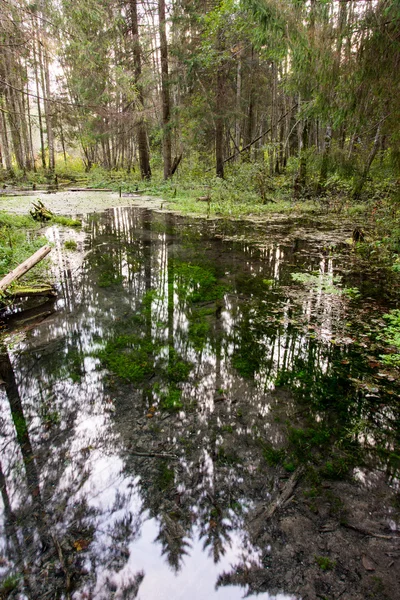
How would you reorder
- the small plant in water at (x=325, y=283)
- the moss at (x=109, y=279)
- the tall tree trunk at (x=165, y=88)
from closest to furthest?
the small plant in water at (x=325, y=283)
the moss at (x=109, y=279)
the tall tree trunk at (x=165, y=88)

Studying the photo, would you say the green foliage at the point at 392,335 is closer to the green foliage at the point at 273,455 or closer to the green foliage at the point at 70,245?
the green foliage at the point at 273,455

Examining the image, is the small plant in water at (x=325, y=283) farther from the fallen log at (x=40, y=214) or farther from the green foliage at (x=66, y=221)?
the fallen log at (x=40, y=214)

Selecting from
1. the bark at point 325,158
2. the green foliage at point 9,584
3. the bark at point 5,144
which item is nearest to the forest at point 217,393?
the green foliage at point 9,584

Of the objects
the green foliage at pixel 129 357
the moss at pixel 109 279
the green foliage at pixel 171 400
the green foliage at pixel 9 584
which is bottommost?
the green foliage at pixel 9 584

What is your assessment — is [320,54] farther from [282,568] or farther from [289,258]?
[282,568]

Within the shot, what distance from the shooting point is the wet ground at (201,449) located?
1.92m

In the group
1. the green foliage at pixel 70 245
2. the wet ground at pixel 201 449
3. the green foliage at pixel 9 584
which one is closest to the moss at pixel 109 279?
the wet ground at pixel 201 449

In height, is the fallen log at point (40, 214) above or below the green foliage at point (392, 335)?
above

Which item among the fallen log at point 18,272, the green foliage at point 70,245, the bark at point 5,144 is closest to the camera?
the fallen log at point 18,272

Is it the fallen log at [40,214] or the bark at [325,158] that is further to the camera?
the fallen log at [40,214]

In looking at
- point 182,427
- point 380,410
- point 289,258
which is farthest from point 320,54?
point 182,427

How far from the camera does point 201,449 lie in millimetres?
2750

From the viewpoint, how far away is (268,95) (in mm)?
24031

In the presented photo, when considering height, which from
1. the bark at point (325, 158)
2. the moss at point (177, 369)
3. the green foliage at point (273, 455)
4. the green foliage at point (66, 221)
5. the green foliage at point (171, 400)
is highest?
the bark at point (325, 158)
